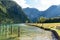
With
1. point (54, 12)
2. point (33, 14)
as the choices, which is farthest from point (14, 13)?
point (54, 12)

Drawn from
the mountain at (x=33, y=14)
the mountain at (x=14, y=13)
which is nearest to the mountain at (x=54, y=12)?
the mountain at (x=33, y=14)

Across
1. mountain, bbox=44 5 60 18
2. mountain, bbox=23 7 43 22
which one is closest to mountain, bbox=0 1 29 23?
mountain, bbox=23 7 43 22

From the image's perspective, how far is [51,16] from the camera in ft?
48.4

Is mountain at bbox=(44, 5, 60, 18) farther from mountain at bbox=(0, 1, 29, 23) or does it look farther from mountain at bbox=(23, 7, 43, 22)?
mountain at bbox=(0, 1, 29, 23)

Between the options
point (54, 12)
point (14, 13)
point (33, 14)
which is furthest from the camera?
point (14, 13)

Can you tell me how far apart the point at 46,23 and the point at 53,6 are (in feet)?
21.1

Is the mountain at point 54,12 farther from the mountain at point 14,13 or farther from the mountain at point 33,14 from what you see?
the mountain at point 14,13

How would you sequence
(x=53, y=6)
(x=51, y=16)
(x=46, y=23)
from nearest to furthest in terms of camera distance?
(x=53, y=6) → (x=51, y=16) → (x=46, y=23)

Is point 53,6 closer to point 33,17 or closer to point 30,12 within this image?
point 33,17

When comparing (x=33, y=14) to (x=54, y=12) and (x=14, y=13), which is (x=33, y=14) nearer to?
(x=54, y=12)

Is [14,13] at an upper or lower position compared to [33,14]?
upper

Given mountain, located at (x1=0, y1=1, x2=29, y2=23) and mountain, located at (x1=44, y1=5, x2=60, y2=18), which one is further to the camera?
mountain, located at (x1=0, y1=1, x2=29, y2=23)

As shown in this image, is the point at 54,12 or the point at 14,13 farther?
the point at 14,13

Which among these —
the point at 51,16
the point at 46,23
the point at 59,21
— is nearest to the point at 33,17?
the point at 51,16
